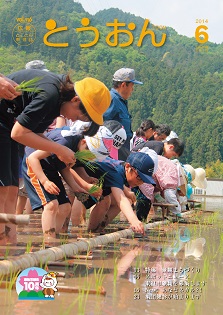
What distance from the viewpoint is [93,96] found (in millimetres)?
3707

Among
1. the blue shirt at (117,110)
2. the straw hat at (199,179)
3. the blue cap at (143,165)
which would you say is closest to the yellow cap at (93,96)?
the blue cap at (143,165)

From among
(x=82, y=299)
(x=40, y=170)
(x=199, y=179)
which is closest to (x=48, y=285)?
(x=82, y=299)

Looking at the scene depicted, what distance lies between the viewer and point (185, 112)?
291 feet

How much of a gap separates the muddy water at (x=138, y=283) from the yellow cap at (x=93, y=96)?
0.88m

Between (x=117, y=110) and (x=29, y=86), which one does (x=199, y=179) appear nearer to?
(x=117, y=110)

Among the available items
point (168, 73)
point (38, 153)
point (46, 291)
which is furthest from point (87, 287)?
point (168, 73)

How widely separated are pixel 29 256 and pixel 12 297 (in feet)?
2.51

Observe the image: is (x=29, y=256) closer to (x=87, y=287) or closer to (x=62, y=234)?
(x=87, y=287)

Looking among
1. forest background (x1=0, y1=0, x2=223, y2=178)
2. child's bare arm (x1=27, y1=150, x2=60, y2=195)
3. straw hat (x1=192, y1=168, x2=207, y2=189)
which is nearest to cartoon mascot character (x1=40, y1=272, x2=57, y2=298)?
child's bare arm (x1=27, y1=150, x2=60, y2=195)

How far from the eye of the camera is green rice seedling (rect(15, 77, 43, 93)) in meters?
3.51

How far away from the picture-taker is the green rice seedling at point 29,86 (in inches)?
138

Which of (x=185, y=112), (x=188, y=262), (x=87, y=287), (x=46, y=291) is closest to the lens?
(x=46, y=291)

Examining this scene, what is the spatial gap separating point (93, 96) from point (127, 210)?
1322mm

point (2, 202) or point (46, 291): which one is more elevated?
point (2, 202)
